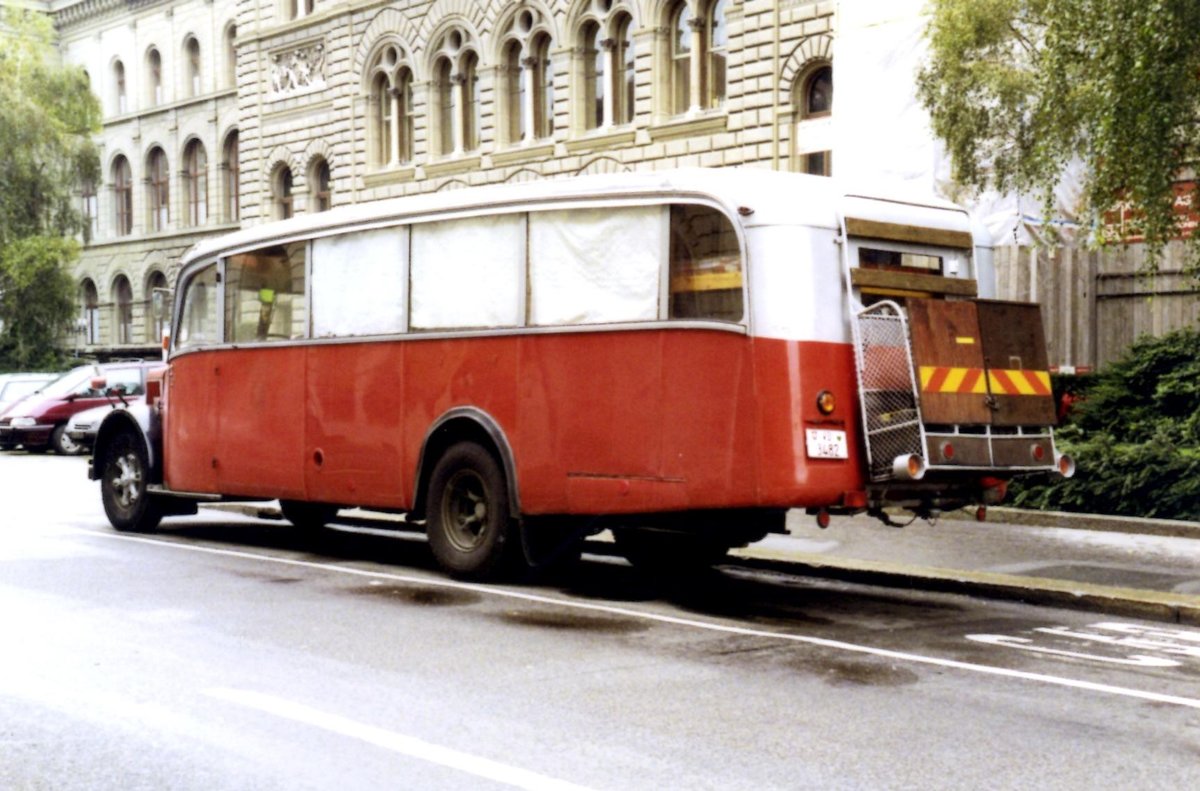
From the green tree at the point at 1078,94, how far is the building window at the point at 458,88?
65.8 ft

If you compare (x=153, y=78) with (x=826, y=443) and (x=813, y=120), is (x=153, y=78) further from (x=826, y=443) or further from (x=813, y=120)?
(x=826, y=443)

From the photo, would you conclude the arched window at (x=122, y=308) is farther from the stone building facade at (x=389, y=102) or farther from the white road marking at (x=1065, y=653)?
the white road marking at (x=1065, y=653)

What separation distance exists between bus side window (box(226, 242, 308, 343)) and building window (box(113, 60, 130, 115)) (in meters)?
46.2

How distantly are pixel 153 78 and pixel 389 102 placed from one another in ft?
56.4

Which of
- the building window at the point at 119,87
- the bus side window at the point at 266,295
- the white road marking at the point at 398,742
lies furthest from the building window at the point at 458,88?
the white road marking at the point at 398,742

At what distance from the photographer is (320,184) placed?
45781mm

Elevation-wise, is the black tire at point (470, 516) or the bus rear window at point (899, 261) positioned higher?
the bus rear window at point (899, 261)

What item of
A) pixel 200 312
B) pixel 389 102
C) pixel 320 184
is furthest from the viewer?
pixel 320 184

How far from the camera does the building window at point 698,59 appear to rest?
33.3 m

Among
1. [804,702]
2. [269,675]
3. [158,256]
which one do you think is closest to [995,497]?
[804,702]

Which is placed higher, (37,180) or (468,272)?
(37,180)

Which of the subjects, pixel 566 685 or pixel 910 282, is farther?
pixel 910 282

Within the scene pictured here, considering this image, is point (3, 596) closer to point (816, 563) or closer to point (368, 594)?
point (368, 594)

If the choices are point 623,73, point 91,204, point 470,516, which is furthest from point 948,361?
point 91,204
